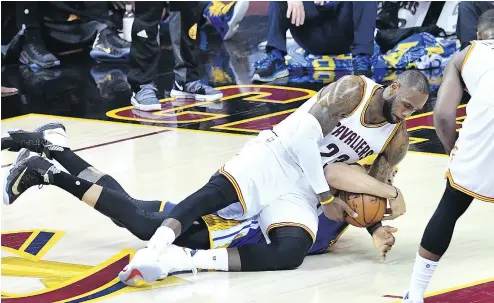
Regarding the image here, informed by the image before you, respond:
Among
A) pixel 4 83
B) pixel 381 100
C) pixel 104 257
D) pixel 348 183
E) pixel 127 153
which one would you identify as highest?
pixel 381 100

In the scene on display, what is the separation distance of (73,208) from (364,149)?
205cm

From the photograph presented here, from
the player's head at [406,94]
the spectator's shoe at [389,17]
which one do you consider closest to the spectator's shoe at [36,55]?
the spectator's shoe at [389,17]

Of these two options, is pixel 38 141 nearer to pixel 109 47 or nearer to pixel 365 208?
pixel 365 208

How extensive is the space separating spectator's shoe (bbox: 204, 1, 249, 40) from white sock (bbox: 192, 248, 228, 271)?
8.72 metres

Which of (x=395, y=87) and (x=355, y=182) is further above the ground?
(x=395, y=87)

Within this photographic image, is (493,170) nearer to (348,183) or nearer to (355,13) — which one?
(348,183)

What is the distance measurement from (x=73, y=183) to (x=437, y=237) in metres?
1.95

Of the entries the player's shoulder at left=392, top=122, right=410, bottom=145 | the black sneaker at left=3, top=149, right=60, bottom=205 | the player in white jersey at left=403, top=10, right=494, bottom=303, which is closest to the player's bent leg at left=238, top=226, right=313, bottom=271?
the player's shoulder at left=392, top=122, right=410, bottom=145

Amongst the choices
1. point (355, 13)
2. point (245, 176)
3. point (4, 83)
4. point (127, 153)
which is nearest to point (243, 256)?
point (245, 176)

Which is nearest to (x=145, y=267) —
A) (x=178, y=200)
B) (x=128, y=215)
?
(x=128, y=215)

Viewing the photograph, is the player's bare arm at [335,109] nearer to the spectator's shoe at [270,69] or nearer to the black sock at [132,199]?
the black sock at [132,199]

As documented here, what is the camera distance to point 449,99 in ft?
15.7

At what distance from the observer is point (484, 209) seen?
6.52 m

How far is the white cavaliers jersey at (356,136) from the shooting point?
5613 millimetres
